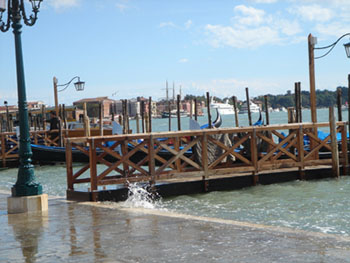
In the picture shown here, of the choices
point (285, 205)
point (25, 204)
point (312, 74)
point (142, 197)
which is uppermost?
point (312, 74)

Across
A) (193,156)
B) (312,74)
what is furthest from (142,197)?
(312,74)

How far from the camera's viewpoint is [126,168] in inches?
509

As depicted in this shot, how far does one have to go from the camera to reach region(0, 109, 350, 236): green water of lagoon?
9665 mm

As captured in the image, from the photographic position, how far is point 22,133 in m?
9.43

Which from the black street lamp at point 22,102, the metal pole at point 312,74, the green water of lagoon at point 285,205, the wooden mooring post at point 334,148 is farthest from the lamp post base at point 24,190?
the metal pole at point 312,74

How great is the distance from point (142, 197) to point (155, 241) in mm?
5538

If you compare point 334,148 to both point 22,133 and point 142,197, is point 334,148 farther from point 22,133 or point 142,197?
point 22,133

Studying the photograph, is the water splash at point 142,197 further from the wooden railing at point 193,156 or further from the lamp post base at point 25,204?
the lamp post base at point 25,204

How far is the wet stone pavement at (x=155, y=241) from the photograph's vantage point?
5.73 meters

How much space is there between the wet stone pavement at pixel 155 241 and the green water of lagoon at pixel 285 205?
2.24 metres

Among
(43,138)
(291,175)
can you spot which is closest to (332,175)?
(291,175)

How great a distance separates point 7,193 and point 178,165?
3.69 metres

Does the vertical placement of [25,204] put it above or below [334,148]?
below

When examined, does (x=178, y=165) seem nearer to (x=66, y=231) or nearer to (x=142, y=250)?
(x=66, y=231)
